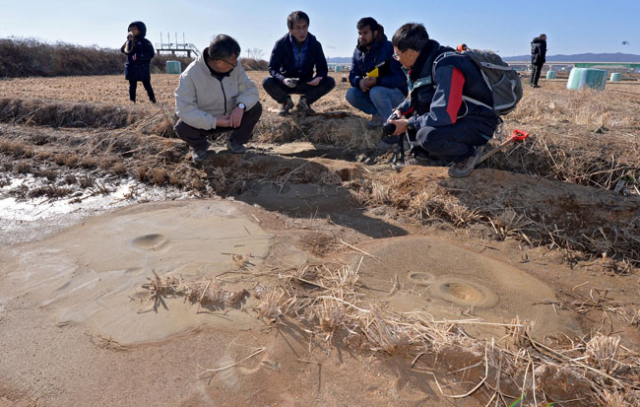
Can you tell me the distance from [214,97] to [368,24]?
1944 millimetres

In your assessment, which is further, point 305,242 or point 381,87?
point 381,87

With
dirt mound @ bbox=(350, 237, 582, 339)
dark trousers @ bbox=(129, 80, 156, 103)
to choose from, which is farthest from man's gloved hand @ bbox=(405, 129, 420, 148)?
dark trousers @ bbox=(129, 80, 156, 103)

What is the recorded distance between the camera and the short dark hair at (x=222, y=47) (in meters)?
3.56

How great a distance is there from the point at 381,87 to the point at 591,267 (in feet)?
9.28

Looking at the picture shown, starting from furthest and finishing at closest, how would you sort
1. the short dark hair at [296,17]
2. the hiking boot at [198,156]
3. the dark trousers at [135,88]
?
the dark trousers at [135,88], the short dark hair at [296,17], the hiking boot at [198,156]

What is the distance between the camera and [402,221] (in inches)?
125

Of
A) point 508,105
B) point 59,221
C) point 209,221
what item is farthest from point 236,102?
point 508,105

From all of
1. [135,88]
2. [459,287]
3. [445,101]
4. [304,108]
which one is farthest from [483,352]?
[135,88]

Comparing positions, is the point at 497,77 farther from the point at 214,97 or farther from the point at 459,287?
the point at 214,97

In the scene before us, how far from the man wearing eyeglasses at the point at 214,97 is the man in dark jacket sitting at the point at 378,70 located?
1354mm

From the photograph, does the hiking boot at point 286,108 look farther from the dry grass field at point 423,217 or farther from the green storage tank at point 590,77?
the green storage tank at point 590,77

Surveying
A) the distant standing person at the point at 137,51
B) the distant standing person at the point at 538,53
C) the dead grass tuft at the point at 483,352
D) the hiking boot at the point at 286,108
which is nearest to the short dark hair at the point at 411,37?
the dead grass tuft at the point at 483,352

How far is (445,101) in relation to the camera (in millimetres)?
2969

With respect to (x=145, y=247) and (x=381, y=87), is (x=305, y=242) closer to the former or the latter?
(x=145, y=247)
